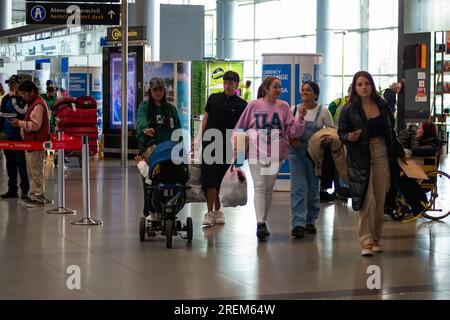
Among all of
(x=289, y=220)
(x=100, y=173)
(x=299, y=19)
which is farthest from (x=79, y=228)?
(x=299, y=19)

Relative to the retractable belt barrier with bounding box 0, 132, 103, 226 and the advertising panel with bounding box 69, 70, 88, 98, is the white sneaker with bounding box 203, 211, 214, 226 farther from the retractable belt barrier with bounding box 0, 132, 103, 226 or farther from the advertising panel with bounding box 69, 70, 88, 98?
the advertising panel with bounding box 69, 70, 88, 98

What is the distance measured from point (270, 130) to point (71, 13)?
9.94 m

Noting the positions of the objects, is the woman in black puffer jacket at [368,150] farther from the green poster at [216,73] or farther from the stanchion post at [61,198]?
the green poster at [216,73]

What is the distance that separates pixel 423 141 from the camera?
11.5 meters

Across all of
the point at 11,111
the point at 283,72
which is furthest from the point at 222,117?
the point at 283,72

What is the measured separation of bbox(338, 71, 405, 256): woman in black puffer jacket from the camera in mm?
8438

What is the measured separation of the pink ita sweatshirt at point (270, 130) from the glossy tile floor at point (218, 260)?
92 centimetres

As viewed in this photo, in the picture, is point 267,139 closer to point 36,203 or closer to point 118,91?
point 36,203

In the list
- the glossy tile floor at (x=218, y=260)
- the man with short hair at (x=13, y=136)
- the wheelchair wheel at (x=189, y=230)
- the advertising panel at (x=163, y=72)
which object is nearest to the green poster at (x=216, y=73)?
the advertising panel at (x=163, y=72)

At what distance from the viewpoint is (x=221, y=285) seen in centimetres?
707

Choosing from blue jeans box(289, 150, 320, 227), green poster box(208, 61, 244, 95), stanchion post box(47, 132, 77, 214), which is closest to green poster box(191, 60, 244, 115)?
green poster box(208, 61, 244, 95)

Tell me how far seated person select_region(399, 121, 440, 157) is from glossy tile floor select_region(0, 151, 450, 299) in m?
0.87

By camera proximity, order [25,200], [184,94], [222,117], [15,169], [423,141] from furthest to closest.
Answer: [184,94] → [15,169] → [25,200] → [423,141] → [222,117]

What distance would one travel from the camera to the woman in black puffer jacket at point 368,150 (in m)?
8.44
